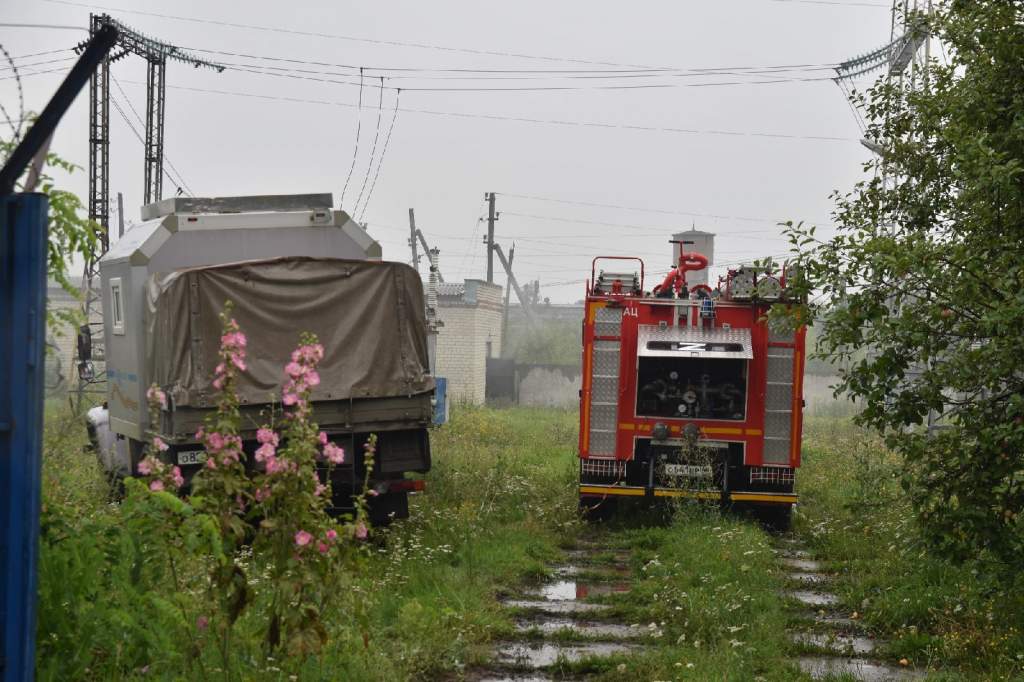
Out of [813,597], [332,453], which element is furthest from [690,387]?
[332,453]

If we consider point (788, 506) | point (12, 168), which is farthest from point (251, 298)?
point (12, 168)

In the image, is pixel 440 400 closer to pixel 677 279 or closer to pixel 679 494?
pixel 677 279

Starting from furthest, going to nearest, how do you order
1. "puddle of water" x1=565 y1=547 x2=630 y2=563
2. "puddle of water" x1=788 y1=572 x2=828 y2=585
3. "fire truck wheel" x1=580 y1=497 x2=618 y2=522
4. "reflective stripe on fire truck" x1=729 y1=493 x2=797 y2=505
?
"fire truck wheel" x1=580 y1=497 x2=618 y2=522 < "reflective stripe on fire truck" x1=729 y1=493 x2=797 y2=505 < "puddle of water" x1=565 y1=547 x2=630 y2=563 < "puddle of water" x1=788 y1=572 x2=828 y2=585

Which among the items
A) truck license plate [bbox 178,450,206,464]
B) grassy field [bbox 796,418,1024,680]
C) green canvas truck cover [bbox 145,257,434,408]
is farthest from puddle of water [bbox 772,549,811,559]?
truck license plate [bbox 178,450,206,464]

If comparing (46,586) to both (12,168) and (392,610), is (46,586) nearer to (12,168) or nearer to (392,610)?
(12,168)

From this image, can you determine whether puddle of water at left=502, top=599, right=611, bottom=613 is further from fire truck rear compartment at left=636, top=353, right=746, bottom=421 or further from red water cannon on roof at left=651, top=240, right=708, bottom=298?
red water cannon on roof at left=651, top=240, right=708, bottom=298

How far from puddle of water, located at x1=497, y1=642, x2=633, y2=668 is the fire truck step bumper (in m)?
5.56

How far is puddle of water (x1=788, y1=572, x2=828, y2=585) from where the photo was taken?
458 inches

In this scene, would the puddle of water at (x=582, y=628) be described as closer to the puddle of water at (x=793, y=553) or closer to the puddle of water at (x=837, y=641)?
the puddle of water at (x=837, y=641)

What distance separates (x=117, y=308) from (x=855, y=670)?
32.4 ft

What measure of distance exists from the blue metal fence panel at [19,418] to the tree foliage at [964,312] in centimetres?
537

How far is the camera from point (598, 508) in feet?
51.8

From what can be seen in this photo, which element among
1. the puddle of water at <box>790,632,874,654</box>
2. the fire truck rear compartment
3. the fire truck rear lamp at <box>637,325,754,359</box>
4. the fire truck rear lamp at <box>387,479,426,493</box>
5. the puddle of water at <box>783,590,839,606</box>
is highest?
the fire truck rear lamp at <box>637,325,754,359</box>

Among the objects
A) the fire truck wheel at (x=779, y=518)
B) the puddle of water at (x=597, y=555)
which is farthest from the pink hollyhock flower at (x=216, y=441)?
the fire truck wheel at (x=779, y=518)
